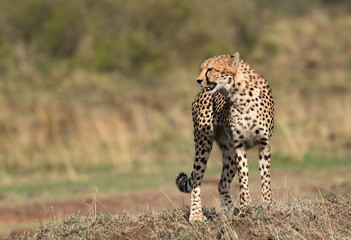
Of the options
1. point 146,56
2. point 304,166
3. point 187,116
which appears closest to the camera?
point 304,166

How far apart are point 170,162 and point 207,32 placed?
15648 mm

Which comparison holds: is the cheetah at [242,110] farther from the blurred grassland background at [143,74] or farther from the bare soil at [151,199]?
the blurred grassland background at [143,74]

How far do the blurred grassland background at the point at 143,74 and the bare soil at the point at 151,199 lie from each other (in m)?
2.25

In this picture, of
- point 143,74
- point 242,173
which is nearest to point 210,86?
point 242,173

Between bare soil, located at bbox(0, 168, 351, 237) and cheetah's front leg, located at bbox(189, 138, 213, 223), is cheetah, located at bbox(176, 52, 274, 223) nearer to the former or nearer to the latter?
cheetah's front leg, located at bbox(189, 138, 213, 223)

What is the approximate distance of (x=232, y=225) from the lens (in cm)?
553

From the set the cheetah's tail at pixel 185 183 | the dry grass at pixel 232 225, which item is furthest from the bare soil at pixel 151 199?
the dry grass at pixel 232 225

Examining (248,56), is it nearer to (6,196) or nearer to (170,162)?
(170,162)

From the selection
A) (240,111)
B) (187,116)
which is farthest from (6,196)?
(187,116)

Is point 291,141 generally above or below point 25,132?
below

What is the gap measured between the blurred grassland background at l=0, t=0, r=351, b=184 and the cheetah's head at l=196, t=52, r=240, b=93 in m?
7.79

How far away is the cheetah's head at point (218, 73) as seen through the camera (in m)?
5.77

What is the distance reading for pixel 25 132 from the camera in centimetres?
1677

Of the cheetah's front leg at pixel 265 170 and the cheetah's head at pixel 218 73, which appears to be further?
the cheetah's front leg at pixel 265 170
